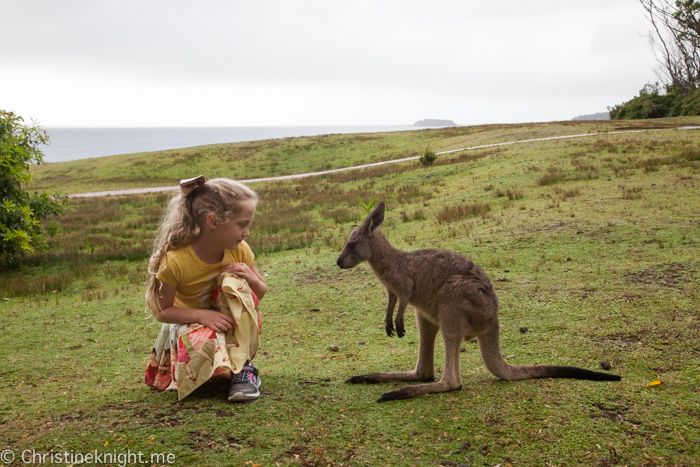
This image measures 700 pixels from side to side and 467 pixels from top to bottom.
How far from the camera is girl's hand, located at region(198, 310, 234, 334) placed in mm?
3586

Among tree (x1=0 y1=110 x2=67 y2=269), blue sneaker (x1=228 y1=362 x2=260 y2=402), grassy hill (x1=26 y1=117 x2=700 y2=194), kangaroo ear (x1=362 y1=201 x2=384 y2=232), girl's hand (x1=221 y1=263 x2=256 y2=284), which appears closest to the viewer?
blue sneaker (x1=228 y1=362 x2=260 y2=402)

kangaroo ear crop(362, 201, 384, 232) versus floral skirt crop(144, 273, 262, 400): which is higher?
kangaroo ear crop(362, 201, 384, 232)

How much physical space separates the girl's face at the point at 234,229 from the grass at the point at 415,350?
45.5 inches

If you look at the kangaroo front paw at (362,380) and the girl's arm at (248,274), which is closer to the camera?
the girl's arm at (248,274)

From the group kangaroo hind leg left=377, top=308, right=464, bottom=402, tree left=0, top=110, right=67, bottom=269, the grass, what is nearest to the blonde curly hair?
the grass

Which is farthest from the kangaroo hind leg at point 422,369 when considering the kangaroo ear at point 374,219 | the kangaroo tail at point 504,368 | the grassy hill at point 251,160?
the grassy hill at point 251,160

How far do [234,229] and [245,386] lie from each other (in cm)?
115

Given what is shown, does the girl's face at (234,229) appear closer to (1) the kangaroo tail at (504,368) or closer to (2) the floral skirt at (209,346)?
(2) the floral skirt at (209,346)

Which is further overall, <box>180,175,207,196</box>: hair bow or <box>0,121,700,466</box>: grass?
<box>180,175,207,196</box>: hair bow

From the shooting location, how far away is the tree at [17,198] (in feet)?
34.3

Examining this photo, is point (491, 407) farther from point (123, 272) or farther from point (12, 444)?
point (123, 272)

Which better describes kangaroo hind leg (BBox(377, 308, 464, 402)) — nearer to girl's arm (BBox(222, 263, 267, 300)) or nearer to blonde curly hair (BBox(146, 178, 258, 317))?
girl's arm (BBox(222, 263, 267, 300))

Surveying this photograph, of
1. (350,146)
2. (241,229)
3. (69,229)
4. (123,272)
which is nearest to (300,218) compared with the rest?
(123,272)

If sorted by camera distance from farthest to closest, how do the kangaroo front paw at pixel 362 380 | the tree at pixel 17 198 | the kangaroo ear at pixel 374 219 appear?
the tree at pixel 17 198
the kangaroo ear at pixel 374 219
the kangaroo front paw at pixel 362 380
